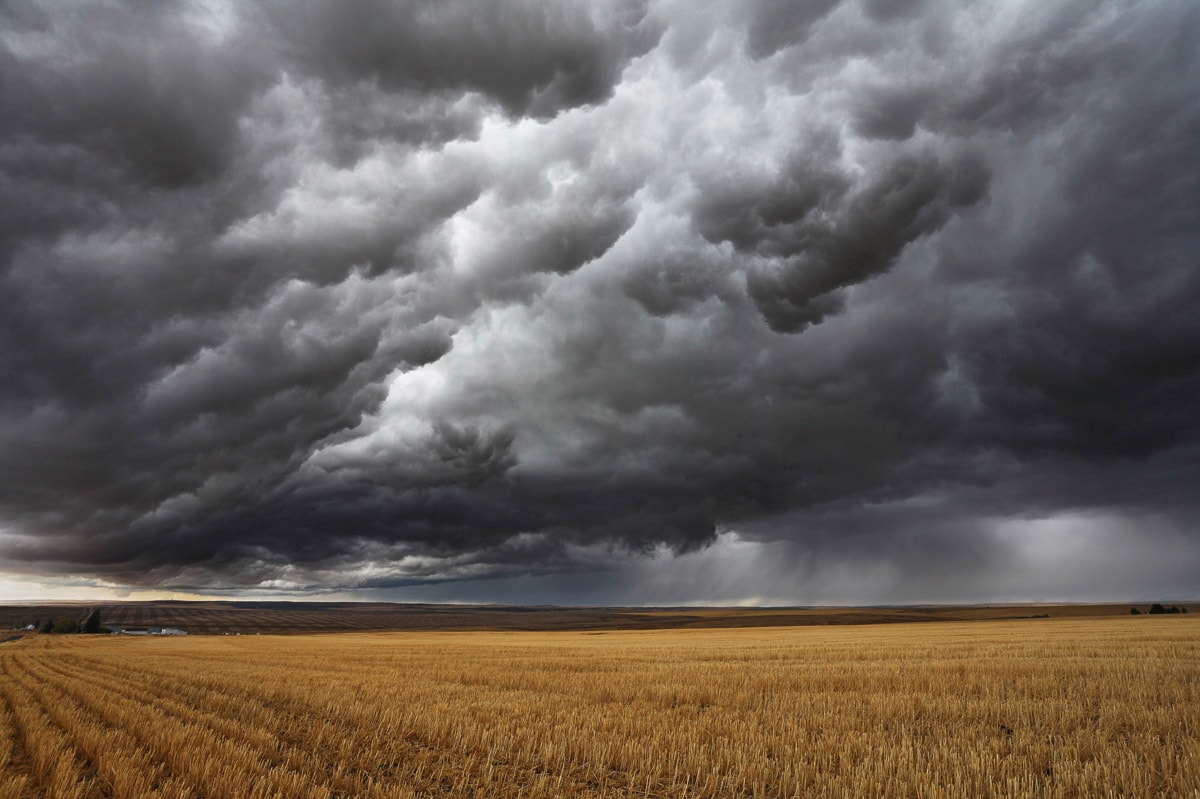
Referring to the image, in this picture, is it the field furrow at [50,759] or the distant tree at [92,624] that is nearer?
the field furrow at [50,759]

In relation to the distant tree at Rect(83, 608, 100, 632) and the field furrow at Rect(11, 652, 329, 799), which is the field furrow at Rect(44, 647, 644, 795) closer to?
the field furrow at Rect(11, 652, 329, 799)

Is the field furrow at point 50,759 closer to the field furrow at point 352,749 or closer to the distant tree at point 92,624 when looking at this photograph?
the field furrow at point 352,749

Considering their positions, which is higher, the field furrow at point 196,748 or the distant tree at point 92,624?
the field furrow at point 196,748

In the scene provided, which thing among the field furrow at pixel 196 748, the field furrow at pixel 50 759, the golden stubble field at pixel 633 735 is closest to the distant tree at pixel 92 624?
the golden stubble field at pixel 633 735

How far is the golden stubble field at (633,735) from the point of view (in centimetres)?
863

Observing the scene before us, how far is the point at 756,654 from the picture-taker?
1265 inches

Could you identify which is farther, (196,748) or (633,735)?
(633,735)

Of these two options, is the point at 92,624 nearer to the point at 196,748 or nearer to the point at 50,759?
the point at 50,759

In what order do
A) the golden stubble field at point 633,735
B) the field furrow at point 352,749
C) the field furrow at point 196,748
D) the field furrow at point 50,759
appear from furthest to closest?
the field furrow at point 352,749
the golden stubble field at point 633,735
the field furrow at point 50,759
the field furrow at point 196,748

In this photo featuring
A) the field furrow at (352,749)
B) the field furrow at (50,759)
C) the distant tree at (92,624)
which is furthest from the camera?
the distant tree at (92,624)

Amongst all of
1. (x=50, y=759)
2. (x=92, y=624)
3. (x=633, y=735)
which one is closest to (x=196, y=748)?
(x=50, y=759)

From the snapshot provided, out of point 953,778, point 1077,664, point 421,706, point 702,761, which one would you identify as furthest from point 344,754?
point 1077,664

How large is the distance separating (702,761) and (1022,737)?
18.9 feet

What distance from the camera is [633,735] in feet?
38.8
